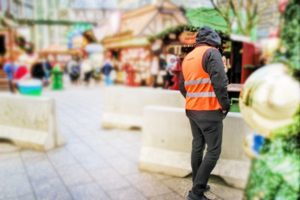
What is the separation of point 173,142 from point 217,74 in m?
2.00

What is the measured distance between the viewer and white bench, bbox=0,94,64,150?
578cm

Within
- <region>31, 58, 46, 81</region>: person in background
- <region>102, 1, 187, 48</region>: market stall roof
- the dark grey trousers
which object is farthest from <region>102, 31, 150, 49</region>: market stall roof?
the dark grey trousers

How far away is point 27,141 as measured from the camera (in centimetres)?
587

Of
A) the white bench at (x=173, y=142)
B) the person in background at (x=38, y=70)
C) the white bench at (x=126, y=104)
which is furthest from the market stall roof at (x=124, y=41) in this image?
the white bench at (x=173, y=142)

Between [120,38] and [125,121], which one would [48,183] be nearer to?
[125,121]

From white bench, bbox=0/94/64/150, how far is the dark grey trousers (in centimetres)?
352

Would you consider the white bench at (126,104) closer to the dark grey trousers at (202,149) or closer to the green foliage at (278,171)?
the dark grey trousers at (202,149)

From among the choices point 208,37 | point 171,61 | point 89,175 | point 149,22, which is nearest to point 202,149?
point 208,37

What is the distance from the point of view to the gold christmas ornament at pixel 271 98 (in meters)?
1.32

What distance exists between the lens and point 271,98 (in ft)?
4.39

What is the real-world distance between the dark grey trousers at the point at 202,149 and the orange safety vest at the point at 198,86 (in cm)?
14

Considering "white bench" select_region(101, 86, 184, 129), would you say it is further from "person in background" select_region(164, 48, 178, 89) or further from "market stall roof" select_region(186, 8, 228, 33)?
"market stall roof" select_region(186, 8, 228, 33)

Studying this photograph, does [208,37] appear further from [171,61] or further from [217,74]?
[171,61]

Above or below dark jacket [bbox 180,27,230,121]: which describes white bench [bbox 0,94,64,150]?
below
